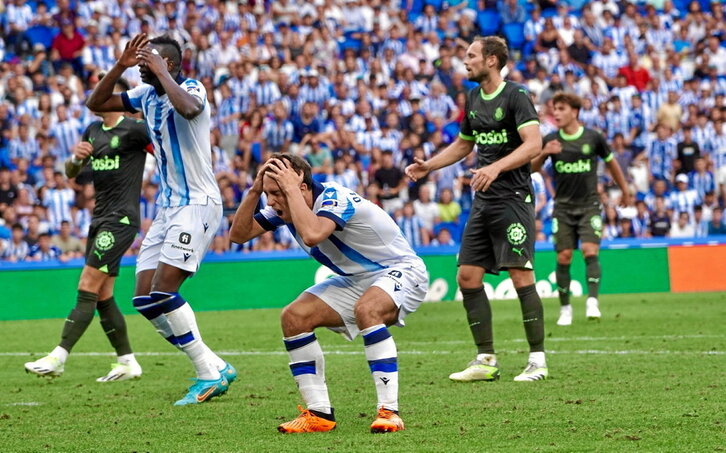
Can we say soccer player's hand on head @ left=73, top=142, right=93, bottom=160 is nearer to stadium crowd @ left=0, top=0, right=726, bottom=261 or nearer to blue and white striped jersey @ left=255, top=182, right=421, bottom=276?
blue and white striped jersey @ left=255, top=182, right=421, bottom=276

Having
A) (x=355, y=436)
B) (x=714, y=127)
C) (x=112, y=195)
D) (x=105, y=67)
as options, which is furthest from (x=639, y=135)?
(x=355, y=436)

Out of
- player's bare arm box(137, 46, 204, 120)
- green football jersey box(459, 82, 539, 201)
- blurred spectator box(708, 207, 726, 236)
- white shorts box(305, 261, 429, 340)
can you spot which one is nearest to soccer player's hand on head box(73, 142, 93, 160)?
player's bare arm box(137, 46, 204, 120)

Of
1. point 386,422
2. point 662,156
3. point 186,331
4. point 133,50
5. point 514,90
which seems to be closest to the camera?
point 386,422

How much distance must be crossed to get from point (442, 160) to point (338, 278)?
2.47 meters

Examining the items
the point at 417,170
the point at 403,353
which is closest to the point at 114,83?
the point at 417,170

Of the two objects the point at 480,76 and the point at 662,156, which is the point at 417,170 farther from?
the point at 662,156

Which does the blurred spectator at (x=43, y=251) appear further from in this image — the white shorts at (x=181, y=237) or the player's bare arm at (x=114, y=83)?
the white shorts at (x=181, y=237)

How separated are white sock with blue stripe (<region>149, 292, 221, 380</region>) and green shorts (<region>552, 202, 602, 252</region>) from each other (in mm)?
7266

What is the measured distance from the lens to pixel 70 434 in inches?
277

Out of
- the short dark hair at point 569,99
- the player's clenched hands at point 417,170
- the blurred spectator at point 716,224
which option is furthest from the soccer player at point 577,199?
the blurred spectator at point 716,224

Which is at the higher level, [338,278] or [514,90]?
[514,90]

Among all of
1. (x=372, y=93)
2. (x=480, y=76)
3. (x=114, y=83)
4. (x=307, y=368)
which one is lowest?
(x=307, y=368)

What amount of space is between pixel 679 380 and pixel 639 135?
17.6 meters

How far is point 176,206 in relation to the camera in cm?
863
